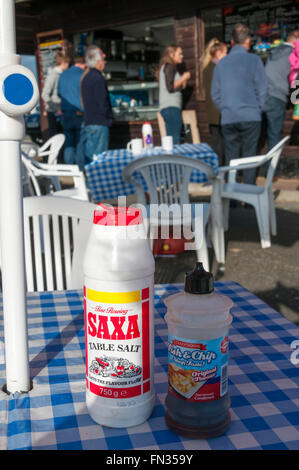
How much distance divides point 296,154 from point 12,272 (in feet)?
24.6

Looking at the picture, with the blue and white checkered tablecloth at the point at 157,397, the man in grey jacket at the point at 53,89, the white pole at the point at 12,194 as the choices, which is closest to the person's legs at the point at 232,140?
the man in grey jacket at the point at 53,89

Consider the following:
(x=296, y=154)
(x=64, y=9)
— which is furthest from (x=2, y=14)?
(x=64, y=9)

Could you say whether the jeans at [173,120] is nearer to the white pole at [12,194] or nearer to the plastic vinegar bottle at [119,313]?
the white pole at [12,194]

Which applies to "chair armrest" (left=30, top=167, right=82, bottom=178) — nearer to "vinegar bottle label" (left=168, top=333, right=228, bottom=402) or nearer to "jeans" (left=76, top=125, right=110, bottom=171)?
"jeans" (left=76, top=125, right=110, bottom=171)

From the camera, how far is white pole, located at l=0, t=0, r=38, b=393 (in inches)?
31.4

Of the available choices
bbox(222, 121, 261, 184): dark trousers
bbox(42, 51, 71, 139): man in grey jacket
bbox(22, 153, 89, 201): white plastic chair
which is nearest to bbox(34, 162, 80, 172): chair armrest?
bbox(22, 153, 89, 201): white plastic chair

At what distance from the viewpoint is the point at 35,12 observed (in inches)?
413

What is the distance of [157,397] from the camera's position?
86cm

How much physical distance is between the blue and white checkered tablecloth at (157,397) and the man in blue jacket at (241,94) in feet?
16.0

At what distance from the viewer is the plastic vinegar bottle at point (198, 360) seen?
0.72 metres

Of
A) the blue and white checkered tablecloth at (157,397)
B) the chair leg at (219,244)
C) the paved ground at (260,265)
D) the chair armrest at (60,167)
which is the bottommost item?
the paved ground at (260,265)

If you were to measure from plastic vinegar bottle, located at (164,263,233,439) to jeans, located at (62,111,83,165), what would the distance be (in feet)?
24.4

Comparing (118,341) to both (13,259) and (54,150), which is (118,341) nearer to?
(13,259)
